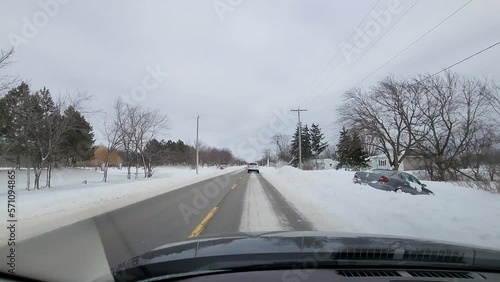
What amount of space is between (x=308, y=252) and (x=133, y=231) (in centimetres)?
644

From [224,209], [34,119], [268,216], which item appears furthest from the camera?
[34,119]

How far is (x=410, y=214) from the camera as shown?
1031 cm

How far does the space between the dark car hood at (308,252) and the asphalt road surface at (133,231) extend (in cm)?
107

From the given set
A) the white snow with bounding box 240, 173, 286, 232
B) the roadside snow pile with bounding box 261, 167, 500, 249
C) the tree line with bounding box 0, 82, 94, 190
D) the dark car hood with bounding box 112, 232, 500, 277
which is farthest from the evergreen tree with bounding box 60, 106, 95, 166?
the dark car hood with bounding box 112, 232, 500, 277

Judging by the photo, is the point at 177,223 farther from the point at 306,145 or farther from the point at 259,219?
the point at 306,145

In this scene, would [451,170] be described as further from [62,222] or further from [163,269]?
[163,269]

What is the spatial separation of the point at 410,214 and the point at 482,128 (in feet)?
111

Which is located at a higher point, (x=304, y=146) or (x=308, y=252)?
(x=304, y=146)

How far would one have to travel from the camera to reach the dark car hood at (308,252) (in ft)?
9.72

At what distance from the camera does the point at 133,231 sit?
8781mm

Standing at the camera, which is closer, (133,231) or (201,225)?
(133,231)

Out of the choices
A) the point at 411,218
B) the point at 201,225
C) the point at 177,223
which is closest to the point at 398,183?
the point at 411,218

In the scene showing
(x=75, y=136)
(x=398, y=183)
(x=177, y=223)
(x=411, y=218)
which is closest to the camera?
(x=411, y=218)

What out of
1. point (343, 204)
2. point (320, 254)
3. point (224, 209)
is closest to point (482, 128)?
point (343, 204)
